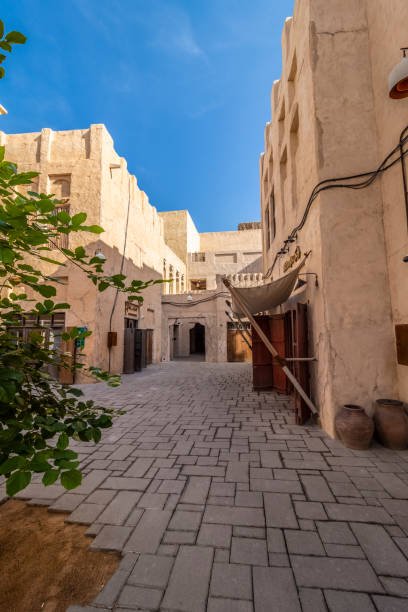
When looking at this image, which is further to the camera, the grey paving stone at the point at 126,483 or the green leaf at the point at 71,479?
the grey paving stone at the point at 126,483

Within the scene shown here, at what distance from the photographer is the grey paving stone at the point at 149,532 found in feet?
6.79

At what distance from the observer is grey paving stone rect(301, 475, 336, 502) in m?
2.63

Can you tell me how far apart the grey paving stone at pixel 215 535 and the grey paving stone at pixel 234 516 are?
0.21 ft

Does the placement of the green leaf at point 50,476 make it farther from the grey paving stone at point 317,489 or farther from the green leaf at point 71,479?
the grey paving stone at point 317,489

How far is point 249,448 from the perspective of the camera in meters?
3.80

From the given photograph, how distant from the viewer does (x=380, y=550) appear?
201 cm

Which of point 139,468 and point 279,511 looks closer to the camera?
point 279,511

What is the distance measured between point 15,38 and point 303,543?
3.26 metres

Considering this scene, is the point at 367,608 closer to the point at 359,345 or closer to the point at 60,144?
the point at 359,345

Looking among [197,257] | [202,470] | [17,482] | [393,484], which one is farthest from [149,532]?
[197,257]

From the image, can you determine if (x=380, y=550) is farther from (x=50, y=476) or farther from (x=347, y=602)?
(x=50, y=476)

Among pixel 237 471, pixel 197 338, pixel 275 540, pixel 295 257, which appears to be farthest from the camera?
pixel 197 338

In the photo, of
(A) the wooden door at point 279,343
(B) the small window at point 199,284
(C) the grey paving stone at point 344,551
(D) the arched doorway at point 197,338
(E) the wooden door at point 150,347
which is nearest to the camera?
(C) the grey paving stone at point 344,551

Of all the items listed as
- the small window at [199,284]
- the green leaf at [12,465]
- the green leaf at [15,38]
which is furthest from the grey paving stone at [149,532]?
the small window at [199,284]
